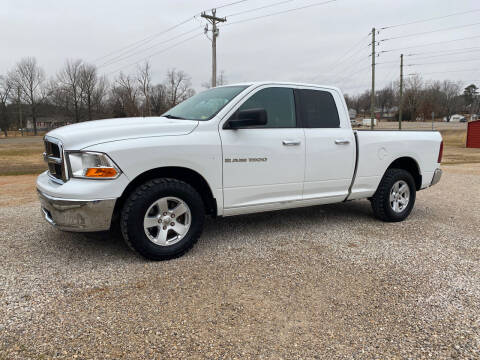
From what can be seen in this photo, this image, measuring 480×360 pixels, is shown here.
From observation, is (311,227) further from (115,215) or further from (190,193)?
(115,215)

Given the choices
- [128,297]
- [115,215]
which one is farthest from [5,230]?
[128,297]

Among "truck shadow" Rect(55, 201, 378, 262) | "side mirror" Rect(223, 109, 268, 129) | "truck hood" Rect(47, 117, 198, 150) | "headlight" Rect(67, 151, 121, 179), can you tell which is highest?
"side mirror" Rect(223, 109, 268, 129)

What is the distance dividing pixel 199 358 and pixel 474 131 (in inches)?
1180

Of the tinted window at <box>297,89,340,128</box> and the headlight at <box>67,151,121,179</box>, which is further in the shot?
the tinted window at <box>297,89,340,128</box>

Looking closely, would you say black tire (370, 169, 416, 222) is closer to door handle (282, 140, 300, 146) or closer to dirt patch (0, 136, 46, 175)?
door handle (282, 140, 300, 146)

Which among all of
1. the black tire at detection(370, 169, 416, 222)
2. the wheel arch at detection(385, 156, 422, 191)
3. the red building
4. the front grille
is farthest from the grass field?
the wheel arch at detection(385, 156, 422, 191)

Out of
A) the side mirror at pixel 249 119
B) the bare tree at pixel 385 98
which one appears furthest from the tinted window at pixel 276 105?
the bare tree at pixel 385 98

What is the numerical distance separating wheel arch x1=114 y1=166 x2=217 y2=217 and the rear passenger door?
4.12 feet

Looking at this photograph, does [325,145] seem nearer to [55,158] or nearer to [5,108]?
[55,158]

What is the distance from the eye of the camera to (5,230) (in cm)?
477

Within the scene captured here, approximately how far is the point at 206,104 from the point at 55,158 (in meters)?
1.79

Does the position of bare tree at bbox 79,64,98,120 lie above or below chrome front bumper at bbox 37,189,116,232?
above

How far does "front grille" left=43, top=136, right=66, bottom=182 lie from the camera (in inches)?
135

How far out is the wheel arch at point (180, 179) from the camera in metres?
3.60
